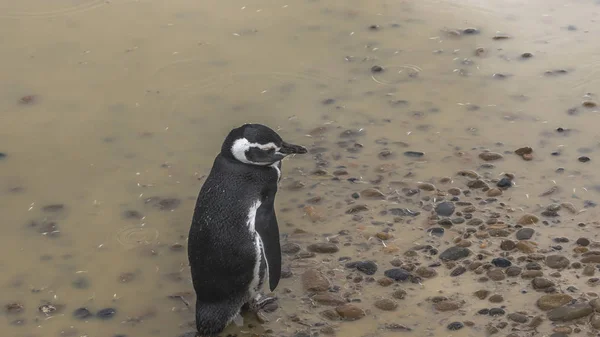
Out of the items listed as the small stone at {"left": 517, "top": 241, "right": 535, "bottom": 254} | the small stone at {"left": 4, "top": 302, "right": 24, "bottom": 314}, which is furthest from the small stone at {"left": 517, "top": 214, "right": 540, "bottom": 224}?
the small stone at {"left": 4, "top": 302, "right": 24, "bottom": 314}

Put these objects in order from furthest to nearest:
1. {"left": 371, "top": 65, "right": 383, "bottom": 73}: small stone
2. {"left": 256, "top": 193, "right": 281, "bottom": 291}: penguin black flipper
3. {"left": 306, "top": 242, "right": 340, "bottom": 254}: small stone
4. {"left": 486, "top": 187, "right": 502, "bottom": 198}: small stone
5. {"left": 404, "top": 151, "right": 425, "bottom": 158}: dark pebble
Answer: {"left": 371, "top": 65, "right": 383, "bottom": 73}: small stone
{"left": 404, "top": 151, "right": 425, "bottom": 158}: dark pebble
{"left": 486, "top": 187, "right": 502, "bottom": 198}: small stone
{"left": 306, "top": 242, "right": 340, "bottom": 254}: small stone
{"left": 256, "top": 193, "right": 281, "bottom": 291}: penguin black flipper

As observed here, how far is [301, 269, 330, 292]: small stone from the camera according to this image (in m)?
4.39

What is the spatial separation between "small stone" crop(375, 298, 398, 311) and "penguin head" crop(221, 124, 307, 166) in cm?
79

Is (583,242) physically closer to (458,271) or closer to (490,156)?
(458,271)

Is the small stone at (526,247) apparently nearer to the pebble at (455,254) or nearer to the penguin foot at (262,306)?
the pebble at (455,254)

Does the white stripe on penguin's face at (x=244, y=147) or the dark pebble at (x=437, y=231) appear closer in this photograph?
the white stripe on penguin's face at (x=244, y=147)

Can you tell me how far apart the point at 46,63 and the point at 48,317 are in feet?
8.42

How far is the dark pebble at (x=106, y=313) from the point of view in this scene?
4355 millimetres

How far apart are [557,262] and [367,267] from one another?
848 millimetres

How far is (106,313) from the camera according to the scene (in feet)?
14.4

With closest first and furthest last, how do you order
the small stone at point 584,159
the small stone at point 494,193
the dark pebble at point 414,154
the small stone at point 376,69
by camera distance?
the small stone at point 494,193 → the small stone at point 584,159 → the dark pebble at point 414,154 → the small stone at point 376,69

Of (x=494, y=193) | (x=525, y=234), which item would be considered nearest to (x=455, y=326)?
(x=525, y=234)

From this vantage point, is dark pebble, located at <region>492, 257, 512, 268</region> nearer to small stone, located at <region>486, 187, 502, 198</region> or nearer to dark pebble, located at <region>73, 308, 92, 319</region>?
small stone, located at <region>486, 187, 502, 198</region>

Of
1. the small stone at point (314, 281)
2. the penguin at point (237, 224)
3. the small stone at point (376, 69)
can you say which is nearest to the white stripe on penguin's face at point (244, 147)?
the penguin at point (237, 224)
